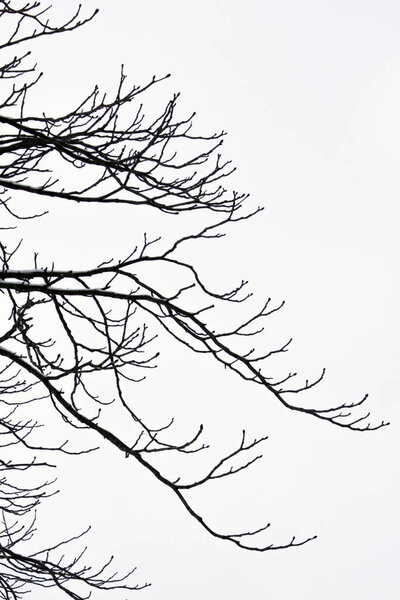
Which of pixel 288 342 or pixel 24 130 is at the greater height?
pixel 24 130

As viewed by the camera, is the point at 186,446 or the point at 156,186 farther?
the point at 156,186

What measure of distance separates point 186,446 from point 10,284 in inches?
50.0

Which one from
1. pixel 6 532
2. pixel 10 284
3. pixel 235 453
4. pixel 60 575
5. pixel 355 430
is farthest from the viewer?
pixel 6 532

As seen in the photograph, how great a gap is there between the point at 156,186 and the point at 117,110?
0.42m

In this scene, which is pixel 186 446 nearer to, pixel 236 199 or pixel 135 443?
pixel 135 443

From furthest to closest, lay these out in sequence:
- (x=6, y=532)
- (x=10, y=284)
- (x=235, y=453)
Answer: (x=6, y=532) < (x=10, y=284) < (x=235, y=453)

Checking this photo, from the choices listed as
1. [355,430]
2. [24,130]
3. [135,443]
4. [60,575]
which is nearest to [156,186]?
[24,130]

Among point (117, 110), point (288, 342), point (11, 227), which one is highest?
point (11, 227)

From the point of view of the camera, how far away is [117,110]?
3705mm

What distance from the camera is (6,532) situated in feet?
A: 18.1

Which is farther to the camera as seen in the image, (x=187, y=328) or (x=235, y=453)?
(x=187, y=328)

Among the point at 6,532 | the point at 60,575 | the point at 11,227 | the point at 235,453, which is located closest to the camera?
the point at 235,453

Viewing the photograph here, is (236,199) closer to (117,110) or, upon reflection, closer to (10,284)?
(117,110)

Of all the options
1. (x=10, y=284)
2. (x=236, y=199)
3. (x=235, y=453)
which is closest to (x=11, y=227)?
(x=10, y=284)
